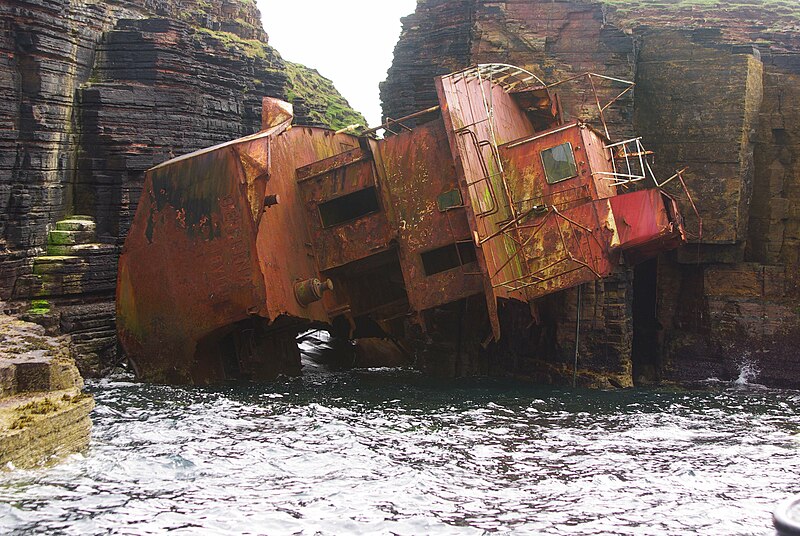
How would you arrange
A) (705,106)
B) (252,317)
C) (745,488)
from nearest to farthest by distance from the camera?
(745,488)
(252,317)
(705,106)

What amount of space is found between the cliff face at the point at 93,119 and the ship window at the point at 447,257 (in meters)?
5.26

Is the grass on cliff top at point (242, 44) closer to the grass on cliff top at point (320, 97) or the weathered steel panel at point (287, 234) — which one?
the grass on cliff top at point (320, 97)

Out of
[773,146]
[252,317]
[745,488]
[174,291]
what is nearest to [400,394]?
[252,317]

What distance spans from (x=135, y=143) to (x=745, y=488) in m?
11.5

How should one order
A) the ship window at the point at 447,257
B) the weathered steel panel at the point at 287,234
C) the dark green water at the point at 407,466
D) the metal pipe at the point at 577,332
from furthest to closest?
the metal pipe at the point at 577,332
the ship window at the point at 447,257
the weathered steel panel at the point at 287,234
the dark green water at the point at 407,466

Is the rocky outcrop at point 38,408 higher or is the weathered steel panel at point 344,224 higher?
the weathered steel panel at point 344,224

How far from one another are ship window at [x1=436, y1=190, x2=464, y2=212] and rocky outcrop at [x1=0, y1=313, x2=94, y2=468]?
5227mm

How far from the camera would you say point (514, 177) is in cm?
1324

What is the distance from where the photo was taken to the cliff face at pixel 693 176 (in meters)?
→ 15.7

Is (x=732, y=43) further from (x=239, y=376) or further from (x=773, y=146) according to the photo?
(x=239, y=376)

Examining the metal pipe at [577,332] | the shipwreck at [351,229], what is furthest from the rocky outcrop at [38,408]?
the metal pipe at [577,332]

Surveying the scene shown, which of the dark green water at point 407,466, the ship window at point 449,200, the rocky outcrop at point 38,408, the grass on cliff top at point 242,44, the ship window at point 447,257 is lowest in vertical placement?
the dark green water at point 407,466

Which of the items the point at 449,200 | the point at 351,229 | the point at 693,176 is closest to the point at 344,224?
the point at 351,229

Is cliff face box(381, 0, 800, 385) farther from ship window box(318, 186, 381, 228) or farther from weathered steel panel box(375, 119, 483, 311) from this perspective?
ship window box(318, 186, 381, 228)
